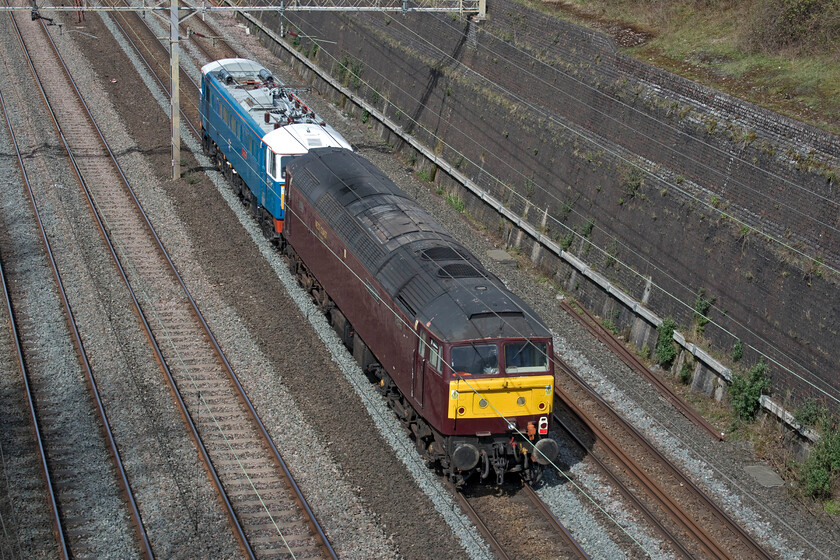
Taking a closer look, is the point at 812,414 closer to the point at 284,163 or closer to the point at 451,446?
the point at 451,446

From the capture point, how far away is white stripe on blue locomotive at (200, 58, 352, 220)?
69.2 feet

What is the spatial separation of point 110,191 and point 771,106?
58.9 ft

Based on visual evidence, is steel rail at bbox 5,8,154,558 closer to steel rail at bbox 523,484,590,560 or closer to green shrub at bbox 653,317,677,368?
steel rail at bbox 523,484,590,560

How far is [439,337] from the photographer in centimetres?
1330

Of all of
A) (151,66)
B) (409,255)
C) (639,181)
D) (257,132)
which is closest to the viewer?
(409,255)

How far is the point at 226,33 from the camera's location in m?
41.7

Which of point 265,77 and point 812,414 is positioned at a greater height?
point 265,77

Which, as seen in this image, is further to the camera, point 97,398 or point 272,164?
point 272,164

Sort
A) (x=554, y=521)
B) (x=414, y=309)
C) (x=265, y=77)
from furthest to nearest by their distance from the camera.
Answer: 1. (x=265, y=77)
2. (x=414, y=309)
3. (x=554, y=521)

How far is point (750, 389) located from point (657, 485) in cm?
330

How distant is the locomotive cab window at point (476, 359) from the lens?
13.2 metres

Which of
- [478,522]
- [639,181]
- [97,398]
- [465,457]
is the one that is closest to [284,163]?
[97,398]

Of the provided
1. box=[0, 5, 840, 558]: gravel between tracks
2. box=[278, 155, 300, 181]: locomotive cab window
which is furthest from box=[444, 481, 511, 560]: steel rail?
box=[278, 155, 300, 181]: locomotive cab window

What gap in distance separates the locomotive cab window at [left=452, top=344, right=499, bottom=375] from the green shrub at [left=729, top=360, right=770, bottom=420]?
6.29 meters
